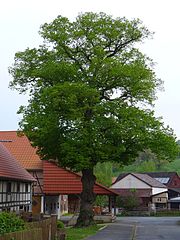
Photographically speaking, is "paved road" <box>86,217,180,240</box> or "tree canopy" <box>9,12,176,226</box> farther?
"tree canopy" <box>9,12,176,226</box>

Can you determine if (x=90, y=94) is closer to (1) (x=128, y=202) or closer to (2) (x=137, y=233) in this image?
(2) (x=137, y=233)

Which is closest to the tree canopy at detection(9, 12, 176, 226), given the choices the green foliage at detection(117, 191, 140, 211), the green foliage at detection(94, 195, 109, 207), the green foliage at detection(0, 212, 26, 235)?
the green foliage at detection(0, 212, 26, 235)

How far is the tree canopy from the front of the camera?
34188mm

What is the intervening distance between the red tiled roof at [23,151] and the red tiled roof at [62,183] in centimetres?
146

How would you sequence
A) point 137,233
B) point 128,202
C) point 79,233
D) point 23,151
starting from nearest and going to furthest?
point 79,233, point 137,233, point 23,151, point 128,202

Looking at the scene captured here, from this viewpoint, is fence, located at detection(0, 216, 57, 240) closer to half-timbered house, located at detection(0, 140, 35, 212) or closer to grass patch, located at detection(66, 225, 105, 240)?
grass patch, located at detection(66, 225, 105, 240)

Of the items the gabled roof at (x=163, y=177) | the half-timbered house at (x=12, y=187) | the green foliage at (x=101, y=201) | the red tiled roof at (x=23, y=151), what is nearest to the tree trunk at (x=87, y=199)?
the half-timbered house at (x=12, y=187)

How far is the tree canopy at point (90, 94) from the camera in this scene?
34.2 meters

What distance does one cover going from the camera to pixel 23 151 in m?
53.7

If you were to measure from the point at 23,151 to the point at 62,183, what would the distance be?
7328mm

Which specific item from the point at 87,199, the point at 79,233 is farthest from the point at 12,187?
the point at 79,233

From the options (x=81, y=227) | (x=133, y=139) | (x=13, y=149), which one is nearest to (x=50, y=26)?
(x=133, y=139)

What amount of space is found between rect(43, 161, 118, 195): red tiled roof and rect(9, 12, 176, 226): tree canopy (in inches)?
409

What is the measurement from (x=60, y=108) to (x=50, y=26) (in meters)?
6.47
